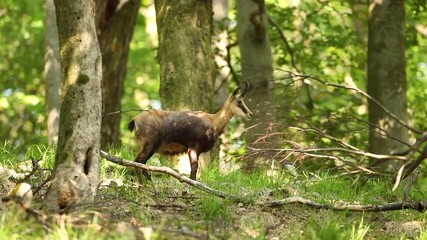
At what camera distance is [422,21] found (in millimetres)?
18922

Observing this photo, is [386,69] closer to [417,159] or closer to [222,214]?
[417,159]

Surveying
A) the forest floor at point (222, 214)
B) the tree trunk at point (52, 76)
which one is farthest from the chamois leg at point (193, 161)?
the tree trunk at point (52, 76)

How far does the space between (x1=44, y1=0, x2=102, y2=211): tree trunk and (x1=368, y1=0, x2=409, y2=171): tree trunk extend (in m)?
7.04

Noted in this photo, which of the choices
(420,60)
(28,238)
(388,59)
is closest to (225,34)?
(388,59)

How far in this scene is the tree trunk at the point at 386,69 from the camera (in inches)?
526

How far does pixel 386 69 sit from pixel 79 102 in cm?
754

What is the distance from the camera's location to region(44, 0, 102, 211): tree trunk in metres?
7.10

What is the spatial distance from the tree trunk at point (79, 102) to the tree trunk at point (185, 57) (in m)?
3.80

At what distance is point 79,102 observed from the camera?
7191mm

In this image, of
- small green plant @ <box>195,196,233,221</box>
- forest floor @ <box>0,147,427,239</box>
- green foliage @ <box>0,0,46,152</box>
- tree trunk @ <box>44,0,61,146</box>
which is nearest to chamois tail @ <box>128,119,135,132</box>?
forest floor @ <box>0,147,427,239</box>

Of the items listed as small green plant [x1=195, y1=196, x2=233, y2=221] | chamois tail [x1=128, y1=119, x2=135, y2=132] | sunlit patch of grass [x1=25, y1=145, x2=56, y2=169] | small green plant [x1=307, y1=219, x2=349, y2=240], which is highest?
chamois tail [x1=128, y1=119, x2=135, y2=132]

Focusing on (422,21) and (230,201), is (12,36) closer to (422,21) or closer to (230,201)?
(422,21)

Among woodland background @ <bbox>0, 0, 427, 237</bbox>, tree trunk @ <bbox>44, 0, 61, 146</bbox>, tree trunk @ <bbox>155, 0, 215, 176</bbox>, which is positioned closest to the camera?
woodland background @ <bbox>0, 0, 427, 237</bbox>

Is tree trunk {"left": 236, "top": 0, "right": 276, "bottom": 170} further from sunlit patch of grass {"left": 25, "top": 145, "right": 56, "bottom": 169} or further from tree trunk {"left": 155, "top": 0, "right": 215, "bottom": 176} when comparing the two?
sunlit patch of grass {"left": 25, "top": 145, "right": 56, "bottom": 169}
